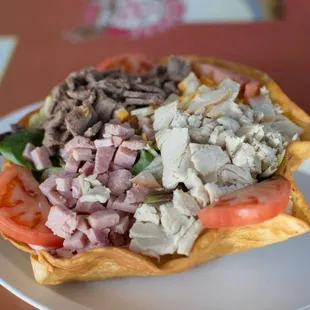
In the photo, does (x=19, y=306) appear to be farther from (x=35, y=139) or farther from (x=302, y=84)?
(x=302, y=84)

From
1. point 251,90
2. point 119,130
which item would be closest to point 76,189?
point 119,130

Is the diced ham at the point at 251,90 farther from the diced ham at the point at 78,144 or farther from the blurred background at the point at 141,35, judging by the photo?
the blurred background at the point at 141,35

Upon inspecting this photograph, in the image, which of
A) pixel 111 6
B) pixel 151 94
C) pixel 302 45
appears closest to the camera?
pixel 151 94

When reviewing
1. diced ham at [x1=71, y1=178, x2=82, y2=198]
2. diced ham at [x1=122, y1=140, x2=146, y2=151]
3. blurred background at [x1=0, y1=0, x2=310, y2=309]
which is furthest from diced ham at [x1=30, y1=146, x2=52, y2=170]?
blurred background at [x1=0, y1=0, x2=310, y2=309]

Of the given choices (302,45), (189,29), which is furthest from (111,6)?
(302,45)

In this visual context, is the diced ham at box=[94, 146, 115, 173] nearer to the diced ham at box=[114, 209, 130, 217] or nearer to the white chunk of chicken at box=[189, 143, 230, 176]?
the diced ham at box=[114, 209, 130, 217]
